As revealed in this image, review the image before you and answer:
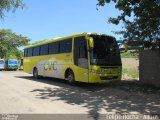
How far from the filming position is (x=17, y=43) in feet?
223

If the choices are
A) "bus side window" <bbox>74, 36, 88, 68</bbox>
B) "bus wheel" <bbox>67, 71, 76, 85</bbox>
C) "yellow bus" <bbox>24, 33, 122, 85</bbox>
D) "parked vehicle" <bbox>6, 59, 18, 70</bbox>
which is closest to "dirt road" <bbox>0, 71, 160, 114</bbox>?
"yellow bus" <bbox>24, 33, 122, 85</bbox>

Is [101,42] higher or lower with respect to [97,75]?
higher

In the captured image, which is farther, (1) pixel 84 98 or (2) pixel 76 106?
(1) pixel 84 98

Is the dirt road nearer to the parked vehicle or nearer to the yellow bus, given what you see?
the yellow bus

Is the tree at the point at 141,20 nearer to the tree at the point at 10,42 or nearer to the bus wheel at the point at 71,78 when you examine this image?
the bus wheel at the point at 71,78

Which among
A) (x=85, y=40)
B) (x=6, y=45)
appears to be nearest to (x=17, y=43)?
(x=6, y=45)

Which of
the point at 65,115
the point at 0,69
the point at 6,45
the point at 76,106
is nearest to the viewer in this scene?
the point at 65,115

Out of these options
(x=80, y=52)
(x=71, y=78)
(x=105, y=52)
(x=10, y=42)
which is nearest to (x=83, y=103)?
(x=105, y=52)

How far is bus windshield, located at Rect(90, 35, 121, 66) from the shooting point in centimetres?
1756

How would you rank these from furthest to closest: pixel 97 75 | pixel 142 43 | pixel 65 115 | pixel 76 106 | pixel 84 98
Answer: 1. pixel 142 43
2. pixel 97 75
3. pixel 84 98
4. pixel 76 106
5. pixel 65 115

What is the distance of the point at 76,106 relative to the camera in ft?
38.5

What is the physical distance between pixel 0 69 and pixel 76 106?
4056 cm

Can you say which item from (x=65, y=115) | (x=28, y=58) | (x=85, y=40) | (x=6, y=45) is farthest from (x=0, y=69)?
(x=65, y=115)

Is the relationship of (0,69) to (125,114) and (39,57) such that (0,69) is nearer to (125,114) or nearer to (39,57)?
(39,57)
